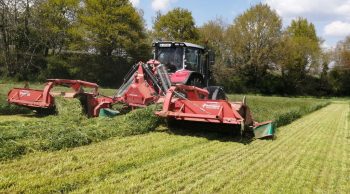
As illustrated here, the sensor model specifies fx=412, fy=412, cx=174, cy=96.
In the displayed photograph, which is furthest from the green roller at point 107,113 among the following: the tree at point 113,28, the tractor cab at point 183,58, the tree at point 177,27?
the tree at point 177,27

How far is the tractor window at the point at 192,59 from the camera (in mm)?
12719

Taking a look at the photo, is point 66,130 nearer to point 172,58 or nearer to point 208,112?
point 208,112

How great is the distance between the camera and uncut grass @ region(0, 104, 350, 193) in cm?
502

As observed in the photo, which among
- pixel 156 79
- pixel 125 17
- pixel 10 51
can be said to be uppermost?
pixel 125 17

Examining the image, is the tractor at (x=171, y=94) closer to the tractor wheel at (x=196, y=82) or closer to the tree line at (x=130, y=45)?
the tractor wheel at (x=196, y=82)

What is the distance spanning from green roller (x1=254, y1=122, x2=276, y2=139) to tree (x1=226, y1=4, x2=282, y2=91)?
34.8 meters

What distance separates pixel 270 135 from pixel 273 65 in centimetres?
3809

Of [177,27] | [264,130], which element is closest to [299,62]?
[177,27]

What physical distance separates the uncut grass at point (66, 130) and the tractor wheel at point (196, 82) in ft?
9.39

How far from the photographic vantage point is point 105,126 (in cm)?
846

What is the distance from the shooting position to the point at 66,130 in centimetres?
748

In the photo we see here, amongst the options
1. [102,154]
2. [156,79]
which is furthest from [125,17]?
[102,154]

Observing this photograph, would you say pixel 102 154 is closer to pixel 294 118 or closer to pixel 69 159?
pixel 69 159

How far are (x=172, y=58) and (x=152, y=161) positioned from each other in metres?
6.77
